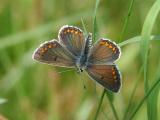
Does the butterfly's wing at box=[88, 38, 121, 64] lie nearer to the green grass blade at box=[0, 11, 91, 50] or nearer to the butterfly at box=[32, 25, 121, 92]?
the butterfly at box=[32, 25, 121, 92]

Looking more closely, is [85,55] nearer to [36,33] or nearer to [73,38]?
[73,38]

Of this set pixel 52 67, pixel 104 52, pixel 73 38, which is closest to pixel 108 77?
pixel 104 52

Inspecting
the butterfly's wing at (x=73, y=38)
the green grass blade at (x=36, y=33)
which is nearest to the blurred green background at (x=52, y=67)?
the green grass blade at (x=36, y=33)

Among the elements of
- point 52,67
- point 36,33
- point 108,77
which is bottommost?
point 52,67

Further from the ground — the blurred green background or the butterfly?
the butterfly

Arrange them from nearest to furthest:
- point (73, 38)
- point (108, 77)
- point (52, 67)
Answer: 1. point (108, 77)
2. point (73, 38)
3. point (52, 67)

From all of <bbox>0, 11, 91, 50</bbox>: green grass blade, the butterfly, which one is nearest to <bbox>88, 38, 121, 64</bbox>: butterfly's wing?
the butterfly
